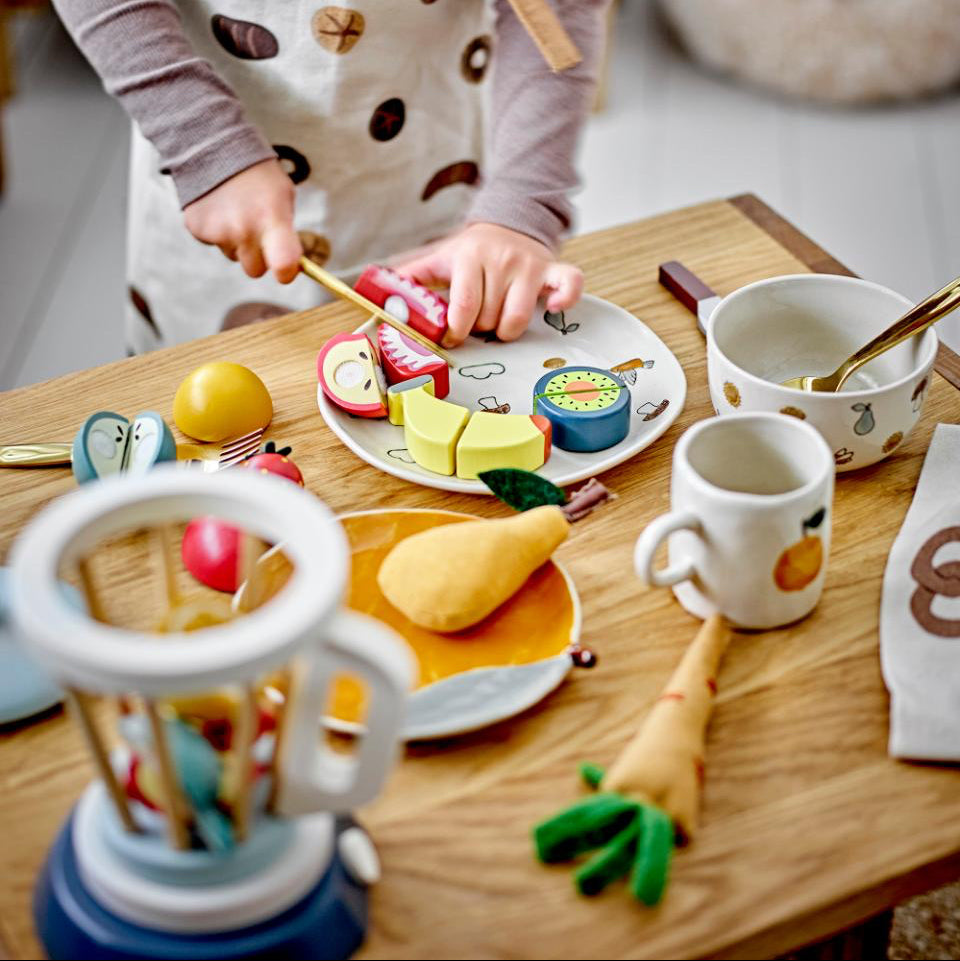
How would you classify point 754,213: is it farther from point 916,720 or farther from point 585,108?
point 916,720

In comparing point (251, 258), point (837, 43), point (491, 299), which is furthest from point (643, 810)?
point (837, 43)

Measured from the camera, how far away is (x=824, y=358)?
83cm

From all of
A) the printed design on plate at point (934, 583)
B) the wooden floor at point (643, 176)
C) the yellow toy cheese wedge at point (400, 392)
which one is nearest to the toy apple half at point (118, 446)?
the yellow toy cheese wedge at point (400, 392)

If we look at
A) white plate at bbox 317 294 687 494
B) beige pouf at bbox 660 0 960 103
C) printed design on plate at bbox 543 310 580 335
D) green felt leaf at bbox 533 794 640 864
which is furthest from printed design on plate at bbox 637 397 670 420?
beige pouf at bbox 660 0 960 103

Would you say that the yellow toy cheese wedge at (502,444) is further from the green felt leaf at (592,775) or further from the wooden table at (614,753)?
the green felt leaf at (592,775)

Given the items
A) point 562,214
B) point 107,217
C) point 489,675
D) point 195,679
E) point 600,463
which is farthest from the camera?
point 107,217

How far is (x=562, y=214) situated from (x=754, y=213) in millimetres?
184

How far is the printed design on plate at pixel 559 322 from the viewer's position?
0.90 m

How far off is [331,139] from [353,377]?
0.35 meters

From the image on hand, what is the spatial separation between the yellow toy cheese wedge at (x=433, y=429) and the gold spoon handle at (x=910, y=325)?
0.27 metres

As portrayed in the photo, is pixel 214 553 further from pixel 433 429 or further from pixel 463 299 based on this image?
pixel 463 299

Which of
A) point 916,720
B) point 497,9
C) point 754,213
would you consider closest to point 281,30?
point 497,9

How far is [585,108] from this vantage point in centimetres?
104

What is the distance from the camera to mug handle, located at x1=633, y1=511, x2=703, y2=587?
614 millimetres
